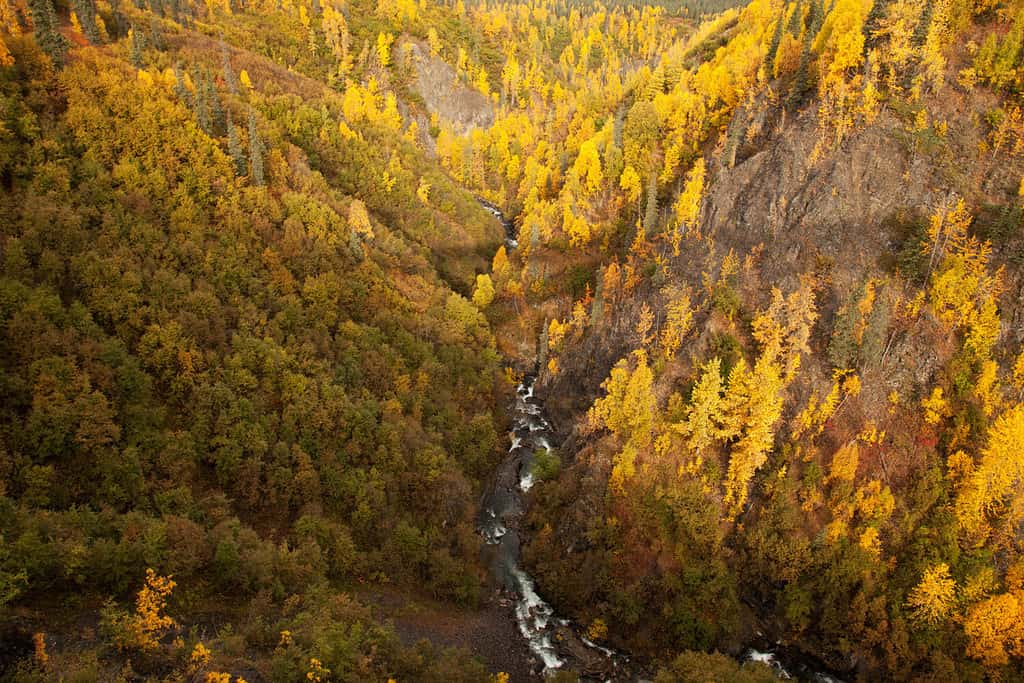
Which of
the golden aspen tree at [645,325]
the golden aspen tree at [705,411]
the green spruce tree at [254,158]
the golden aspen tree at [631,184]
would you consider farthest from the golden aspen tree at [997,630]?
the green spruce tree at [254,158]

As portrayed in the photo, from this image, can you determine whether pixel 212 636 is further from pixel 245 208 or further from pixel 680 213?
pixel 680 213

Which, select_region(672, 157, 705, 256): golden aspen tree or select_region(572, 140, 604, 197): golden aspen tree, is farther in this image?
select_region(572, 140, 604, 197): golden aspen tree

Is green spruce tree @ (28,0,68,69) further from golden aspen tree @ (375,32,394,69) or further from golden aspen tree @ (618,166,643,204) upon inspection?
golden aspen tree @ (375,32,394,69)

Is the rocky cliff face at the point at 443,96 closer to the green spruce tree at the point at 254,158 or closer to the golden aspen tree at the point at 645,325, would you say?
the green spruce tree at the point at 254,158

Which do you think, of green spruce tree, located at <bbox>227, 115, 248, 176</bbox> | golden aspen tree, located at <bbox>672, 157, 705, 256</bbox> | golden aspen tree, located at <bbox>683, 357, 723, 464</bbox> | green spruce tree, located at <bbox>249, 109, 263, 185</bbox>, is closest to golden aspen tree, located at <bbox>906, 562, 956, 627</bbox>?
golden aspen tree, located at <bbox>683, 357, 723, 464</bbox>

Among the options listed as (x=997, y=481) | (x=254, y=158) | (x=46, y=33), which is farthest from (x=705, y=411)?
(x=46, y=33)

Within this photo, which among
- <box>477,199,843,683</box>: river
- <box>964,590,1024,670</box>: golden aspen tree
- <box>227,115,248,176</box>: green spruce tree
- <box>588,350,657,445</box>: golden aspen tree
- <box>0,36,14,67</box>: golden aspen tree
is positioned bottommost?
<box>477,199,843,683</box>: river

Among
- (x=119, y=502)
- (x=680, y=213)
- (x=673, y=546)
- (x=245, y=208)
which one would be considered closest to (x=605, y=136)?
(x=680, y=213)

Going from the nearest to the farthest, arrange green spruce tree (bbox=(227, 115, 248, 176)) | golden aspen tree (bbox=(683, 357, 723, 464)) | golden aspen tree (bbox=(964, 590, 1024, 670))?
golden aspen tree (bbox=(964, 590, 1024, 670)) < golden aspen tree (bbox=(683, 357, 723, 464)) < green spruce tree (bbox=(227, 115, 248, 176))

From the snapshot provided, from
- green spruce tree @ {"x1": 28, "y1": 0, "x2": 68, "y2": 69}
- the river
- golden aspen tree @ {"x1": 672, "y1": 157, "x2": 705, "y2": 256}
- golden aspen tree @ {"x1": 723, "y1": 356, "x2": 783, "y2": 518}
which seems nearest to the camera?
the river
